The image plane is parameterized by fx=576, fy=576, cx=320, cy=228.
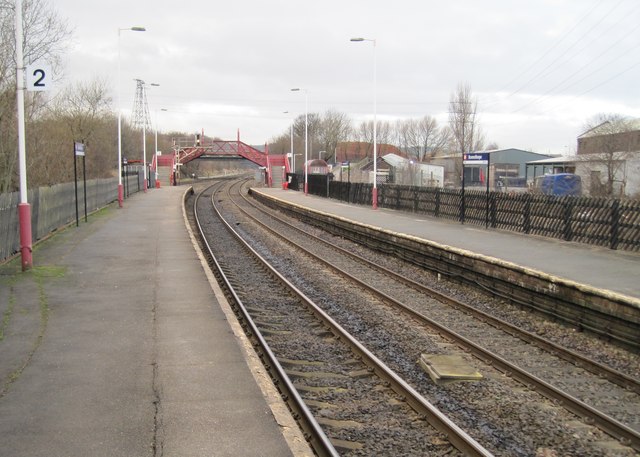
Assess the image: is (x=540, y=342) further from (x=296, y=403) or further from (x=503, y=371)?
(x=296, y=403)

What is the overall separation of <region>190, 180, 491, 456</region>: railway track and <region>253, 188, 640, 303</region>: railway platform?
12.8ft

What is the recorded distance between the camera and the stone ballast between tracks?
792 centimetres

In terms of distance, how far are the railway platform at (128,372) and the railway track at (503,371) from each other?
4.68ft

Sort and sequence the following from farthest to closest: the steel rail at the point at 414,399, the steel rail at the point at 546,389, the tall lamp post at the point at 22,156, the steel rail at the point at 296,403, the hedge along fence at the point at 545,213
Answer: the hedge along fence at the point at 545,213
the tall lamp post at the point at 22,156
the steel rail at the point at 546,389
the steel rail at the point at 414,399
the steel rail at the point at 296,403

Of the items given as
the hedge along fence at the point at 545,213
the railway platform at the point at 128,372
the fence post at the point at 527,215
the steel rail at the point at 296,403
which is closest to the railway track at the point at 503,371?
the steel rail at the point at 296,403

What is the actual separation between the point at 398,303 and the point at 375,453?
5.51 metres

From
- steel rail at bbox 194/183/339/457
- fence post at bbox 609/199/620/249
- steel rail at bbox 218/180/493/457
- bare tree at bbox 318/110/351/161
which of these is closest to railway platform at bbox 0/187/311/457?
steel rail at bbox 194/183/339/457

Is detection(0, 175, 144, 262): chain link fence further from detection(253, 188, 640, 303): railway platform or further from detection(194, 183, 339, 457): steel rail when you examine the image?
detection(253, 188, 640, 303): railway platform

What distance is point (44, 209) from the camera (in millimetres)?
17078

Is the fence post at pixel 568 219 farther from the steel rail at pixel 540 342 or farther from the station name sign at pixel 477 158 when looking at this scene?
the steel rail at pixel 540 342

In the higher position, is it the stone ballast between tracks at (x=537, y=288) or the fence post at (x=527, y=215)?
the fence post at (x=527, y=215)

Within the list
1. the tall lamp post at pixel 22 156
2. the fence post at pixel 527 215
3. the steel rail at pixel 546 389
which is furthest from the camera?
the fence post at pixel 527 215

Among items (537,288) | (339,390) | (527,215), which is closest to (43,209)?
(339,390)

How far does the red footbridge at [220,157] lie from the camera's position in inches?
2623
